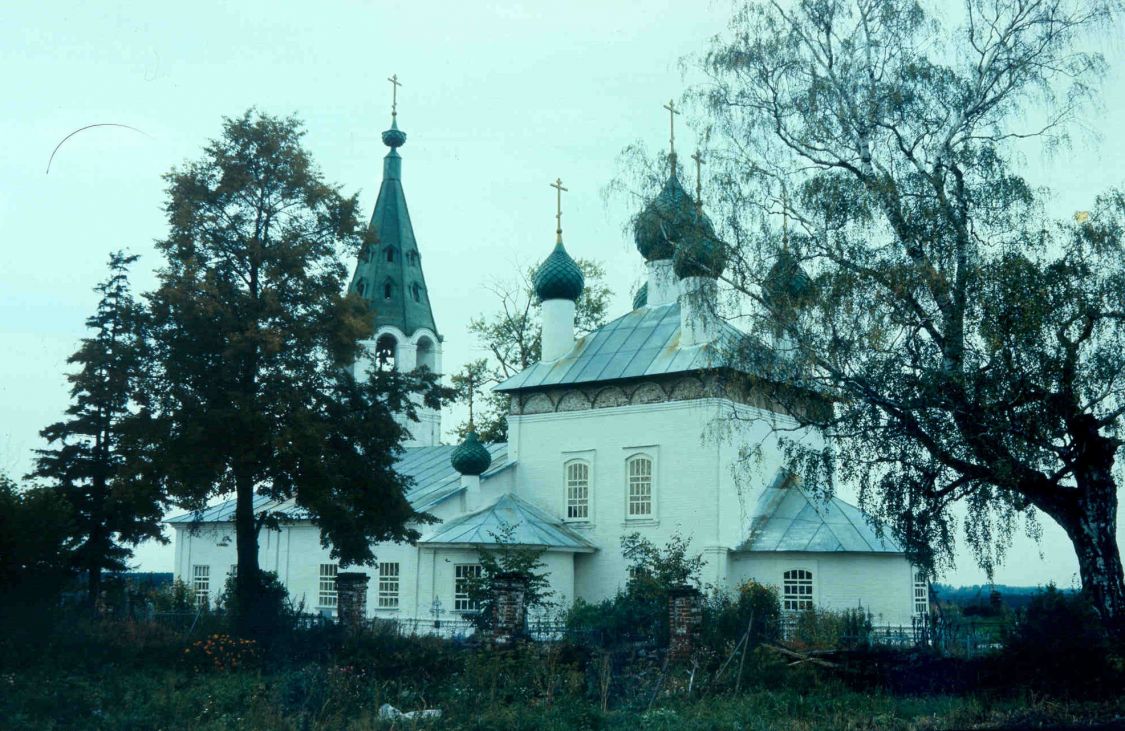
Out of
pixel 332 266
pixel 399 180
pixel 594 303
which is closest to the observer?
pixel 332 266

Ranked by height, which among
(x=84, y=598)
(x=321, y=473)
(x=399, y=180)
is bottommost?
(x=84, y=598)

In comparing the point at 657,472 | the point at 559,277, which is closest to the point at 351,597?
the point at 657,472

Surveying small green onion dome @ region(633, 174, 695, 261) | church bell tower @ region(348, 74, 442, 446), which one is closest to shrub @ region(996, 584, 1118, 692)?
small green onion dome @ region(633, 174, 695, 261)

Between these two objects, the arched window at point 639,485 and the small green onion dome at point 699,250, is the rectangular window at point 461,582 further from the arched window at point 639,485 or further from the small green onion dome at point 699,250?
the small green onion dome at point 699,250

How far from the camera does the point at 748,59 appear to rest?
19250 millimetres

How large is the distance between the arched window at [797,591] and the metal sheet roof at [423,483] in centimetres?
714

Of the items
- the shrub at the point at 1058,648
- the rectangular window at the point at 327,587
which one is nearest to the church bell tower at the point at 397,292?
the rectangular window at the point at 327,587

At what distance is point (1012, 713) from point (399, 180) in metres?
25.9

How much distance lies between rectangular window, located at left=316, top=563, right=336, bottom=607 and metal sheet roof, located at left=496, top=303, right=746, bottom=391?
580 cm

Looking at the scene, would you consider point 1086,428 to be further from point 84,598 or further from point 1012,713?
point 84,598

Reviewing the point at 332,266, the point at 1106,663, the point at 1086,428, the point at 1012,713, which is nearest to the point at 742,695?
the point at 1012,713

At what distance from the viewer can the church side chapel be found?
2292 centimetres

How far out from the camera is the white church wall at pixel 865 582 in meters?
22.6

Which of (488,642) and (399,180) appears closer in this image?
(488,642)
